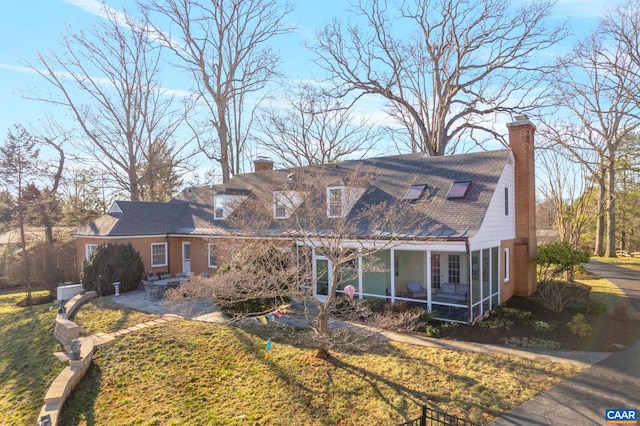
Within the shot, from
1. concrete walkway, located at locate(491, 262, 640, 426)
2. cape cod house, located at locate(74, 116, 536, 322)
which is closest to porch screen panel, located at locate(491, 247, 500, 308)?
cape cod house, located at locate(74, 116, 536, 322)

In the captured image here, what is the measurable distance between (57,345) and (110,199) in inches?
916

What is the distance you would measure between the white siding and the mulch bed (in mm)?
2646

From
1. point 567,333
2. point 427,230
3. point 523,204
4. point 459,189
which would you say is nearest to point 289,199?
point 427,230

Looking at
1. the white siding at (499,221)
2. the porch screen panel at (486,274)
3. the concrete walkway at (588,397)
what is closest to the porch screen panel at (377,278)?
the porch screen panel at (486,274)

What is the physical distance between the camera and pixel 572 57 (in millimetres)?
21547

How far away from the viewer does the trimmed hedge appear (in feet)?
A: 55.5

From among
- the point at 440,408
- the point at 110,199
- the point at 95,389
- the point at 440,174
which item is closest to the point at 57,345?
the point at 95,389

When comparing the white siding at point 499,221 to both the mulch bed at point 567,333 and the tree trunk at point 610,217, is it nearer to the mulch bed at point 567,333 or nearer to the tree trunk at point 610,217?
the mulch bed at point 567,333

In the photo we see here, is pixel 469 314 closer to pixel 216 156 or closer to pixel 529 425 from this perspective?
pixel 529 425

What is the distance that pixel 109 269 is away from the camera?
17094 millimetres

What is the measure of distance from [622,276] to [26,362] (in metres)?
28.1

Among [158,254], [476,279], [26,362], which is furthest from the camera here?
[158,254]

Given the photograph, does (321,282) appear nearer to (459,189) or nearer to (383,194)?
(383,194)

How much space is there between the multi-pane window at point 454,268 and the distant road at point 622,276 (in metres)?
6.65
